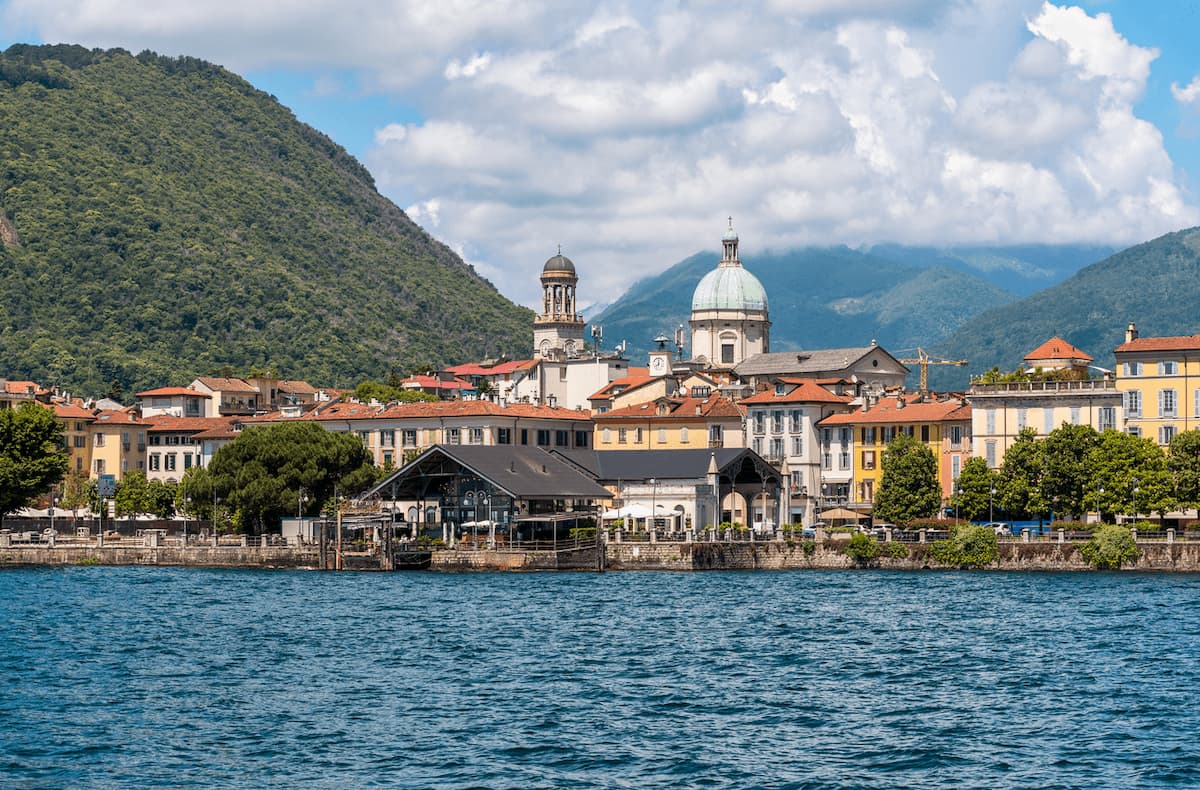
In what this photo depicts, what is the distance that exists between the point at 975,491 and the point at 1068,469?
629 cm

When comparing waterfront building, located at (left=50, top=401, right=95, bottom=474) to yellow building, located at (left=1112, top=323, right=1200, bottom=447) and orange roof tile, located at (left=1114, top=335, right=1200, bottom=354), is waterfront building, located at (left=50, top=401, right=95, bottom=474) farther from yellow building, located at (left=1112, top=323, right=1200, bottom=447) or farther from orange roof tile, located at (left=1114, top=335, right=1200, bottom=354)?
orange roof tile, located at (left=1114, top=335, right=1200, bottom=354)

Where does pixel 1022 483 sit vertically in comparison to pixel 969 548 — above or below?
above

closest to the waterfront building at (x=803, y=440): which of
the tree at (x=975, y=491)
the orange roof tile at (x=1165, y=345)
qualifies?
the tree at (x=975, y=491)

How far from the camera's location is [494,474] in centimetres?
9906

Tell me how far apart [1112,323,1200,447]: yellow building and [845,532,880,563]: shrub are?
18.9 metres

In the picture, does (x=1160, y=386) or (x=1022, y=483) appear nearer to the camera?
(x=1022, y=483)

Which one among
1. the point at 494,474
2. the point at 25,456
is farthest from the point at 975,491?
the point at 25,456

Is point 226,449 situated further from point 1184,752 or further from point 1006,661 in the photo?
point 1184,752

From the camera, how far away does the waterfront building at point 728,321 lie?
16538 cm

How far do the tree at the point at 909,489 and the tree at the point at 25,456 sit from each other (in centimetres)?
4889

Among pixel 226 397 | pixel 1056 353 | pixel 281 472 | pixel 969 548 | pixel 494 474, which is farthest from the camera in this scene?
pixel 226 397

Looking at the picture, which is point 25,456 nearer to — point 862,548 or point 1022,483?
point 862,548

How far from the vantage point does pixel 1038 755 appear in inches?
1539

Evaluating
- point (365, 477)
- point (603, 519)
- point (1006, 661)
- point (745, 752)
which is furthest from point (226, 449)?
point (745, 752)
